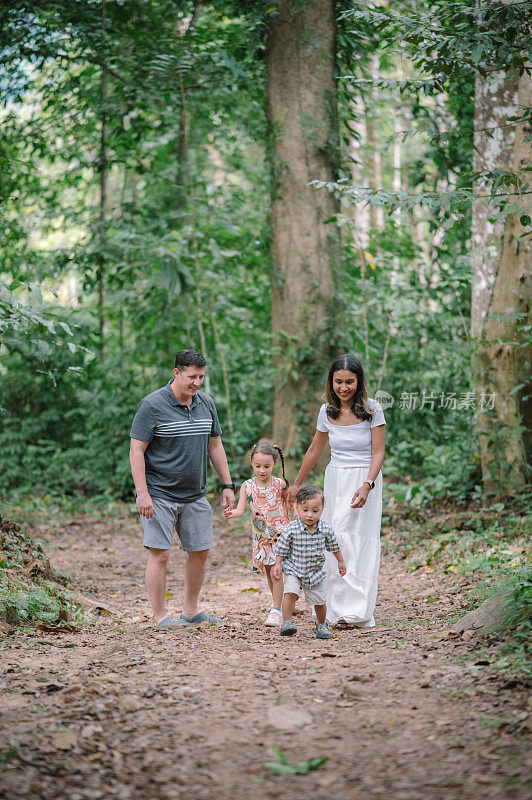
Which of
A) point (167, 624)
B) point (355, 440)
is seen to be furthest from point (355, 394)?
point (167, 624)

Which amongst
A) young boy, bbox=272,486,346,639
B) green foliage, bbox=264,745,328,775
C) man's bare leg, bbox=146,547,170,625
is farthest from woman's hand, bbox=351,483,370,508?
green foliage, bbox=264,745,328,775

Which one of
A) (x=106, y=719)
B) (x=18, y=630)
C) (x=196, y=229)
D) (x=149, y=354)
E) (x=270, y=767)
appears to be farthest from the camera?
(x=149, y=354)

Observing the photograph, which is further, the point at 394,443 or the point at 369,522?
the point at 394,443

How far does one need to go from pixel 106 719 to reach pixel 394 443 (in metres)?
9.04

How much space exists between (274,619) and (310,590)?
60cm

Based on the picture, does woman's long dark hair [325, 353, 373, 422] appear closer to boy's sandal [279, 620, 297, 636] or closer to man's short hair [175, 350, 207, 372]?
man's short hair [175, 350, 207, 372]

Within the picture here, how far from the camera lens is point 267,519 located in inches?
227

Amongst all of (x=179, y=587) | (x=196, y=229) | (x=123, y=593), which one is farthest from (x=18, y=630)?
(x=196, y=229)

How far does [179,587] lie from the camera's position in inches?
307

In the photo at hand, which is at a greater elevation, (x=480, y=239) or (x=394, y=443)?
(x=480, y=239)

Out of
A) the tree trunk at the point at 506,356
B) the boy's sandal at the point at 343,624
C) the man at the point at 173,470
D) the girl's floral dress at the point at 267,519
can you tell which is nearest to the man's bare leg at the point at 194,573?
the man at the point at 173,470

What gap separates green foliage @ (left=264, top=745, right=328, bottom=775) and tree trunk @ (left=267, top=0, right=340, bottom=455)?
7915mm

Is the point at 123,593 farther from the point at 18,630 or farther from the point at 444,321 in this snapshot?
the point at 444,321

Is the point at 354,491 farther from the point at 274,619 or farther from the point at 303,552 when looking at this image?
the point at 274,619
